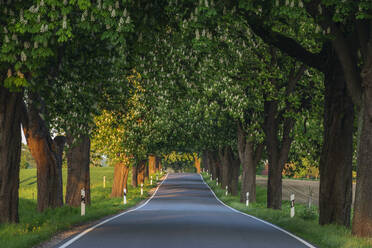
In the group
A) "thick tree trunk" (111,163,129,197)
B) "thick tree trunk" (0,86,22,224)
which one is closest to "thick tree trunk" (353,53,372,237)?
"thick tree trunk" (0,86,22,224)

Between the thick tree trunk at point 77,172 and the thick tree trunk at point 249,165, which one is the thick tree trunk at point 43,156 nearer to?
the thick tree trunk at point 77,172

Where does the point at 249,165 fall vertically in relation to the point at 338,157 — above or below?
below

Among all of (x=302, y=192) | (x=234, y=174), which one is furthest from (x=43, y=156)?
(x=302, y=192)

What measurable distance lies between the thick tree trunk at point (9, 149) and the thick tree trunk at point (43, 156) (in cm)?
422

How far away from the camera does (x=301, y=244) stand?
12.7 metres

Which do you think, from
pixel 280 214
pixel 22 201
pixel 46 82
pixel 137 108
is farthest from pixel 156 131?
pixel 46 82

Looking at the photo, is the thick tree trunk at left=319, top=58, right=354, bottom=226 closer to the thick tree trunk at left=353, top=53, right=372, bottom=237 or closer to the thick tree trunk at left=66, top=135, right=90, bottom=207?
the thick tree trunk at left=353, top=53, right=372, bottom=237

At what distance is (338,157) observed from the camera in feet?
53.4

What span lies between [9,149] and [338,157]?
27.7ft

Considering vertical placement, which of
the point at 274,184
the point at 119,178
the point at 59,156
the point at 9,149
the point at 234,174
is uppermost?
the point at 9,149

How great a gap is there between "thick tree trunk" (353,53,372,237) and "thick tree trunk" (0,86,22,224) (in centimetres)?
830

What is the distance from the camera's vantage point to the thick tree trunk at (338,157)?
16.2 meters

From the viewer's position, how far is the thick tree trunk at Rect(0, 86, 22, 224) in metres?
15.3

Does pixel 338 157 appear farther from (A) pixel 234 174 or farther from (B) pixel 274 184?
(A) pixel 234 174
